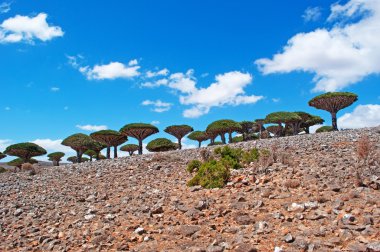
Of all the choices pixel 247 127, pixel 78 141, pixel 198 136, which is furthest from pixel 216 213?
pixel 198 136

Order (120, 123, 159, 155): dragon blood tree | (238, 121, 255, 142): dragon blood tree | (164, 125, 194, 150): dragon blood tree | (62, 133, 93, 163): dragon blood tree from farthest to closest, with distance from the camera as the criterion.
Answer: (238, 121, 255, 142): dragon blood tree, (164, 125, 194, 150): dragon blood tree, (62, 133, 93, 163): dragon blood tree, (120, 123, 159, 155): dragon blood tree

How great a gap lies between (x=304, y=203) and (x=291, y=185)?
1.58 metres

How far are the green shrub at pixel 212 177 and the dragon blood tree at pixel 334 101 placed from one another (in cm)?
3359

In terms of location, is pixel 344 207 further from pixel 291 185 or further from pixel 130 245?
pixel 130 245

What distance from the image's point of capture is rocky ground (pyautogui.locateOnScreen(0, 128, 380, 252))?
7.14 meters

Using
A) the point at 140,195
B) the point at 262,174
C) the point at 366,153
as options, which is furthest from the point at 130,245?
the point at 366,153

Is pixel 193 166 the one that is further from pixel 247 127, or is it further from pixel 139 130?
pixel 247 127

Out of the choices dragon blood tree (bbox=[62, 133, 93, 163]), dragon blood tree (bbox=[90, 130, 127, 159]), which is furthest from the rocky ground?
dragon blood tree (bbox=[62, 133, 93, 163])

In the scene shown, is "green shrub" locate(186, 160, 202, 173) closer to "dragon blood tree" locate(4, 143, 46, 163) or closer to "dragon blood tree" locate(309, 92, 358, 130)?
"dragon blood tree" locate(309, 92, 358, 130)

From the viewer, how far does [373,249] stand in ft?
19.7

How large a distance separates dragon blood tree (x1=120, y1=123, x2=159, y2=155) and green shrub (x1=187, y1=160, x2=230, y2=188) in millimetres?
33421

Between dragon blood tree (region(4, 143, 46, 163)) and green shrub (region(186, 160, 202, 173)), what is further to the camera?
dragon blood tree (region(4, 143, 46, 163))

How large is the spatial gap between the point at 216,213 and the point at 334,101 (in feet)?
124

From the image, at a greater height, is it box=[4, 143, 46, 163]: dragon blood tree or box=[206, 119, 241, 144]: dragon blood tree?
box=[206, 119, 241, 144]: dragon blood tree
